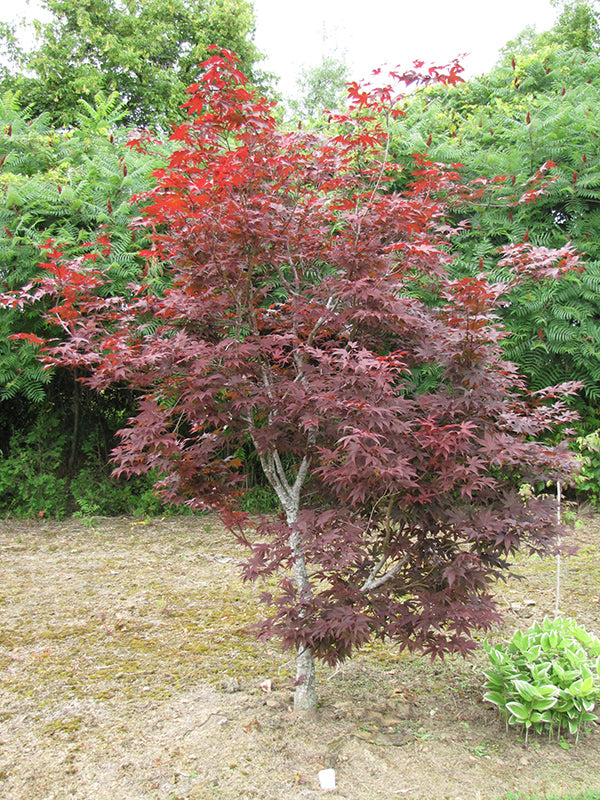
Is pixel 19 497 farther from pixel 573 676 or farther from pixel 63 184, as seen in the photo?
pixel 573 676

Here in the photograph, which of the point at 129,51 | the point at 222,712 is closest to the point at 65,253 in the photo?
the point at 222,712

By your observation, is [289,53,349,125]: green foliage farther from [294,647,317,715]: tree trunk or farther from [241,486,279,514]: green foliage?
[294,647,317,715]: tree trunk

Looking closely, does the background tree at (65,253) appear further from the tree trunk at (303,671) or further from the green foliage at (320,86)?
the green foliage at (320,86)

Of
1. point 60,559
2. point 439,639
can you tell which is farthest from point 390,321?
point 60,559

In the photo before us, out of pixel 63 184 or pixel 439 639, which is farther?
pixel 63 184

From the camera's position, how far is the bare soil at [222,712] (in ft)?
7.12

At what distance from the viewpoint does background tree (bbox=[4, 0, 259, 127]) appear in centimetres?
1317

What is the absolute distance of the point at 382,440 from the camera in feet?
7.16

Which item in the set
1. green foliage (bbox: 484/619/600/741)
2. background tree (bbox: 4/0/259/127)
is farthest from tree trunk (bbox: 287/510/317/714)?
background tree (bbox: 4/0/259/127)

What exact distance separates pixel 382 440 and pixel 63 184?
14.8ft

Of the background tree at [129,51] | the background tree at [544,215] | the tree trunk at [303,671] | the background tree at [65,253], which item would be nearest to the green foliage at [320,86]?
the background tree at [129,51]

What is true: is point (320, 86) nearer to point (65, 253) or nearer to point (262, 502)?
point (65, 253)

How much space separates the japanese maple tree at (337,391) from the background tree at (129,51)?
1220 centimetres

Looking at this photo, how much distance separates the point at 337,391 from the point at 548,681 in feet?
4.94
